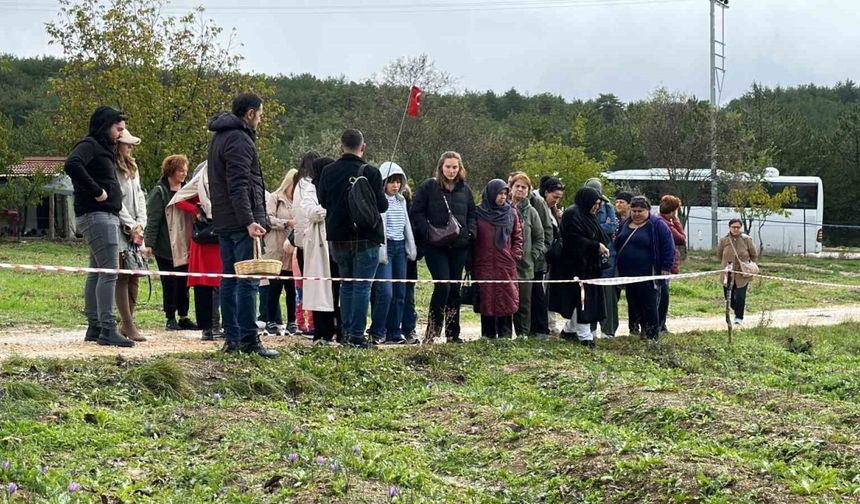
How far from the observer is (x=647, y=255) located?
1295 centimetres

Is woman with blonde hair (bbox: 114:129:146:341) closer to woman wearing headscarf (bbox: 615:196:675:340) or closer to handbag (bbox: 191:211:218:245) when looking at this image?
handbag (bbox: 191:211:218:245)

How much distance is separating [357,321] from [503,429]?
330 centimetres

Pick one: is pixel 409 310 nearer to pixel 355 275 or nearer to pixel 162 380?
pixel 355 275

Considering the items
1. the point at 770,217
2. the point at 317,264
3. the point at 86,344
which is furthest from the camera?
the point at 770,217

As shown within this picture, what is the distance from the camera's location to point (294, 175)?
39.1 feet

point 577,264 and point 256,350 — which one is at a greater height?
point 577,264

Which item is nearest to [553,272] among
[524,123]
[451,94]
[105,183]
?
[105,183]

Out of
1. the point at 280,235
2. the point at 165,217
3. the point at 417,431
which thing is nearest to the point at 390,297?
the point at 280,235

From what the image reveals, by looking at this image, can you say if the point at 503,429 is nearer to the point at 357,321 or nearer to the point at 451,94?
the point at 357,321

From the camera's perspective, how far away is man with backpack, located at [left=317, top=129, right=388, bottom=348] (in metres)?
10.2

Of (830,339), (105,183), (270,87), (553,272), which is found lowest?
(830,339)

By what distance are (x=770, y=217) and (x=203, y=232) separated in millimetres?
38458

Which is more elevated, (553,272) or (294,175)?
(294,175)

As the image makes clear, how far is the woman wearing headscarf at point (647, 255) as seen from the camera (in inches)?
509
